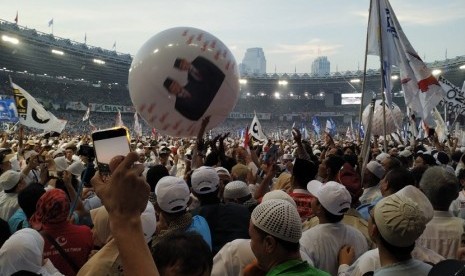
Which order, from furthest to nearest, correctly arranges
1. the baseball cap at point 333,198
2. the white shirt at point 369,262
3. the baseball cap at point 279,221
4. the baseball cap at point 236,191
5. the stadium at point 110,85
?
the stadium at point 110,85, the baseball cap at point 236,191, the baseball cap at point 333,198, the white shirt at point 369,262, the baseball cap at point 279,221

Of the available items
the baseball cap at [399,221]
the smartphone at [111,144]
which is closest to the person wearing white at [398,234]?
the baseball cap at [399,221]

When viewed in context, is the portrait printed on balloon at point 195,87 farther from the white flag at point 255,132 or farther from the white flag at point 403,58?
the white flag at point 255,132

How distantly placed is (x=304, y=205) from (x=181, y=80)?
5.06ft

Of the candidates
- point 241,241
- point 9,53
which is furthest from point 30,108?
point 9,53

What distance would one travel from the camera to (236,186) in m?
4.02

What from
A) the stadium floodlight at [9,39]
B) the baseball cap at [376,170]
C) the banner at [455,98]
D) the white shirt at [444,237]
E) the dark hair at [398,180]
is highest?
the stadium floodlight at [9,39]

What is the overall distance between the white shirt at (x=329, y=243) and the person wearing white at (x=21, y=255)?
A: 1.58 metres

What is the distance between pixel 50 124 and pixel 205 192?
27.3ft

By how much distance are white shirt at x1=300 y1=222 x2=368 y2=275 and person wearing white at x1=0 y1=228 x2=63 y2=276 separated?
1.58 m

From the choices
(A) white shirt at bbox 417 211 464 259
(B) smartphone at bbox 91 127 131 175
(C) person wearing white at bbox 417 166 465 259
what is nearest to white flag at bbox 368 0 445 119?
(C) person wearing white at bbox 417 166 465 259

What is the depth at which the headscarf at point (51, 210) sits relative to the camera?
9.87 ft

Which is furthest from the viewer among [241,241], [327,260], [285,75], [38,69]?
[285,75]

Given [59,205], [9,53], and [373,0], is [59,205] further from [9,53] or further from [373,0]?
[9,53]

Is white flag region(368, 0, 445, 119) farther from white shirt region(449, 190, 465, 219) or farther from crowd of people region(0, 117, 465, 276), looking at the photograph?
crowd of people region(0, 117, 465, 276)
